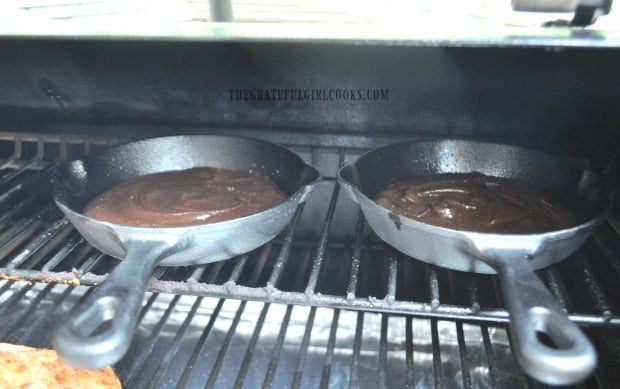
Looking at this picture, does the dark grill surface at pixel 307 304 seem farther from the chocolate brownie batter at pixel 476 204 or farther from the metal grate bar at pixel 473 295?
the chocolate brownie batter at pixel 476 204

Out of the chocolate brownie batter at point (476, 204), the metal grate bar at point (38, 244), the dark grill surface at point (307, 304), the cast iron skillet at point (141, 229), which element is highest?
the cast iron skillet at point (141, 229)

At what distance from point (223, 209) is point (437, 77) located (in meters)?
0.73

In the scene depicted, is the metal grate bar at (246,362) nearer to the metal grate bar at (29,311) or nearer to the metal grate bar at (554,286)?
the metal grate bar at (29,311)

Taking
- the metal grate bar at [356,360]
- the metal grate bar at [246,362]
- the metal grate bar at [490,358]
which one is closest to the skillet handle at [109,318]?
the metal grate bar at [246,362]

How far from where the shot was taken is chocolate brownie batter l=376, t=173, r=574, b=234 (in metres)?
1.20

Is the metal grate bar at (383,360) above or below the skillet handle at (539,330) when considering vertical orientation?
below

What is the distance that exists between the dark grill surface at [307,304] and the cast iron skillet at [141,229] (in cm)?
9

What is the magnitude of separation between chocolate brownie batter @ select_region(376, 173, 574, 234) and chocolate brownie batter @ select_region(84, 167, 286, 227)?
352 millimetres

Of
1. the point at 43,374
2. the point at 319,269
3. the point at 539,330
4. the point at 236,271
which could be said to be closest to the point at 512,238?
the point at 539,330

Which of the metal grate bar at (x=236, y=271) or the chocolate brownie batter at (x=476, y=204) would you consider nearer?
the metal grate bar at (x=236, y=271)

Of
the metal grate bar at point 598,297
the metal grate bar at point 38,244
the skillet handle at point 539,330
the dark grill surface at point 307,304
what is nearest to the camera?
the skillet handle at point 539,330

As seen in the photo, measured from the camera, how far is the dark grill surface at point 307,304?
1056mm

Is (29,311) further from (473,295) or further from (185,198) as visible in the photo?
(473,295)

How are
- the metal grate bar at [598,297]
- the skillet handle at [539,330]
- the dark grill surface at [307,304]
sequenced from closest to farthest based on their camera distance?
1. the skillet handle at [539,330]
2. the metal grate bar at [598,297]
3. the dark grill surface at [307,304]
